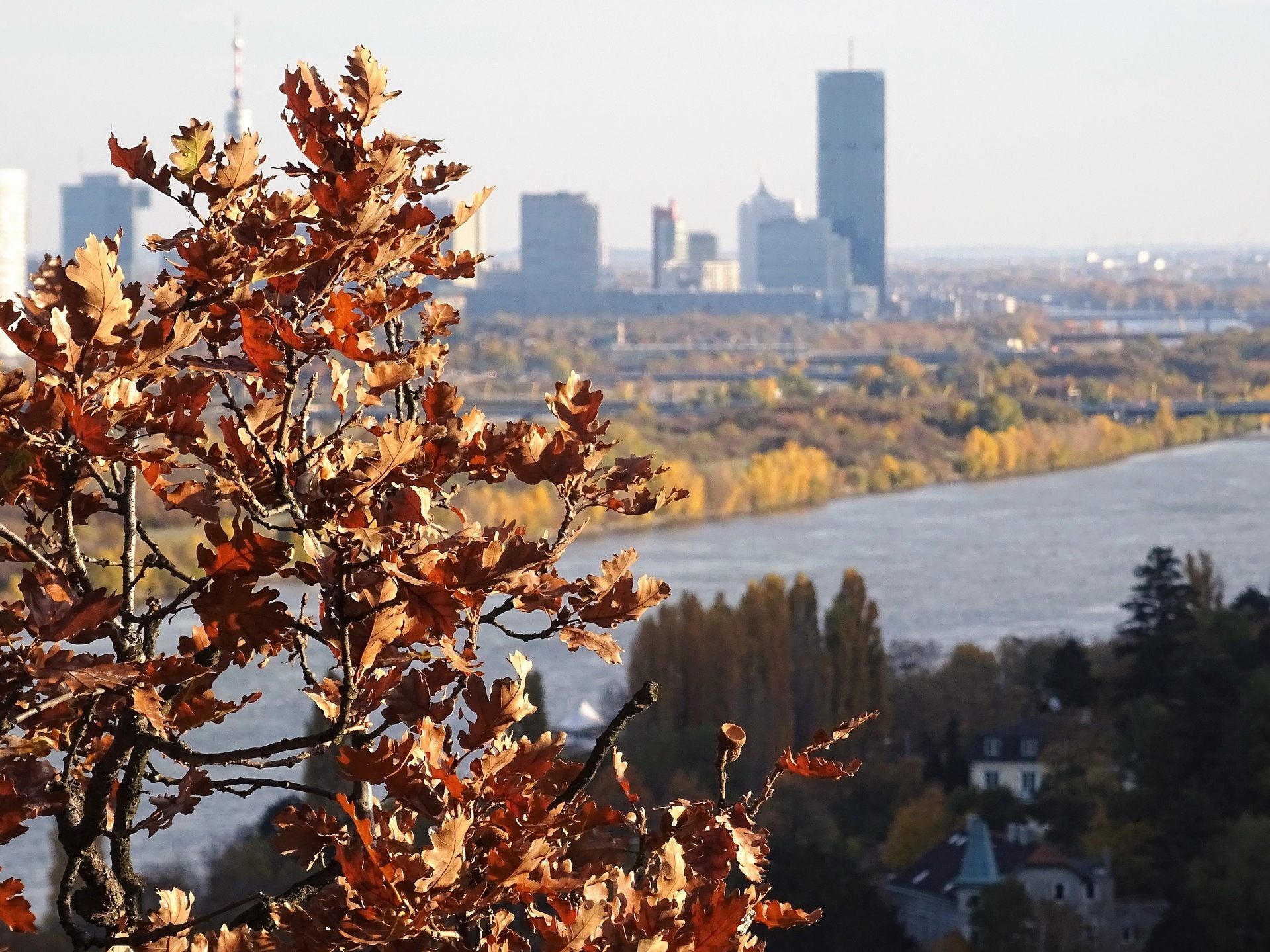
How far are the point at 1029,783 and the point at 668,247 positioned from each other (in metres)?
59.8

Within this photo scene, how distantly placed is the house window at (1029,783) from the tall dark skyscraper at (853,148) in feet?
206

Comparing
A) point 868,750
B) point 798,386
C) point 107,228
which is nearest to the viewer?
point 868,750

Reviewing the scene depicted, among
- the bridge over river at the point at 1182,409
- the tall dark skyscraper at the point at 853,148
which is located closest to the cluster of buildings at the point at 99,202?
the bridge over river at the point at 1182,409

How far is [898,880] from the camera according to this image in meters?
8.26

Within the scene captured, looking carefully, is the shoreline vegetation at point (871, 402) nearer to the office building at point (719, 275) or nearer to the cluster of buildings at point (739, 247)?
the cluster of buildings at point (739, 247)

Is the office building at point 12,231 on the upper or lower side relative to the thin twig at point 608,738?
upper

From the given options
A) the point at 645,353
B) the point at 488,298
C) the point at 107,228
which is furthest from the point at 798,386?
the point at 488,298

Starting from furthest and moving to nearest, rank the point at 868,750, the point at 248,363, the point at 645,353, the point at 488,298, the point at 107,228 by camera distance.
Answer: the point at 488,298
the point at 645,353
the point at 107,228
the point at 868,750
the point at 248,363

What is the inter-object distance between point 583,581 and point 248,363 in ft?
0.60

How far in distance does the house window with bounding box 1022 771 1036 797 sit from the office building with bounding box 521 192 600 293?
47.4 meters

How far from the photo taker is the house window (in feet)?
30.8

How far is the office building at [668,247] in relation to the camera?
65.6 metres

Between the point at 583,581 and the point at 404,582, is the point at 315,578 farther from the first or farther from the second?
the point at 583,581

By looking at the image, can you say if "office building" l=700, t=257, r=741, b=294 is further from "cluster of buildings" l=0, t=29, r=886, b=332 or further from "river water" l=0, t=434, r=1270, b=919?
"river water" l=0, t=434, r=1270, b=919
